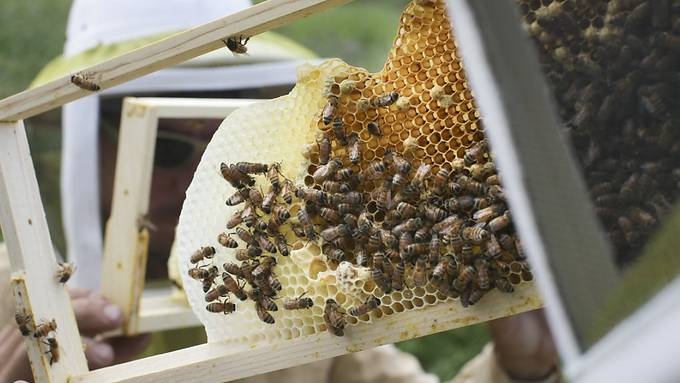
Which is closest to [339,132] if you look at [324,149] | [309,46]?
[324,149]

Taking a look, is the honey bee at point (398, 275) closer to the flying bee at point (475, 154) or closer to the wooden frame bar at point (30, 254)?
the flying bee at point (475, 154)

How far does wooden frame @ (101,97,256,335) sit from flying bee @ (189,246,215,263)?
1.35m

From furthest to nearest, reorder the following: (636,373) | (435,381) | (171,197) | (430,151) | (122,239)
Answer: (171,197), (435,381), (122,239), (430,151), (636,373)

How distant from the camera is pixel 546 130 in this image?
878 mm

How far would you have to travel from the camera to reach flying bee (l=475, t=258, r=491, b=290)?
1.66 metres

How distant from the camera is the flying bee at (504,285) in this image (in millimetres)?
1674

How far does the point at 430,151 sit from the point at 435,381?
251cm

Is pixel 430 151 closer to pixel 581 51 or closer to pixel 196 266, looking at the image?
pixel 581 51

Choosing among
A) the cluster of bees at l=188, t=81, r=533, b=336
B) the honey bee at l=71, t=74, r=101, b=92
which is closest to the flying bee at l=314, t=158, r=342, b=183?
the cluster of bees at l=188, t=81, r=533, b=336

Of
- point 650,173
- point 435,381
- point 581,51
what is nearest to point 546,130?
point 650,173

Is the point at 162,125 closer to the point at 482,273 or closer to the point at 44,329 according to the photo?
the point at 44,329

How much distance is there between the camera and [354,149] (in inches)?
72.6

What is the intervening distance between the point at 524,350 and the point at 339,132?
216 centimetres

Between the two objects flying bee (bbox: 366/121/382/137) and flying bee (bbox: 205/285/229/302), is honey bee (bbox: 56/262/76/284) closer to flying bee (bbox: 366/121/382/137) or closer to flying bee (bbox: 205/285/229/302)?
flying bee (bbox: 205/285/229/302)
